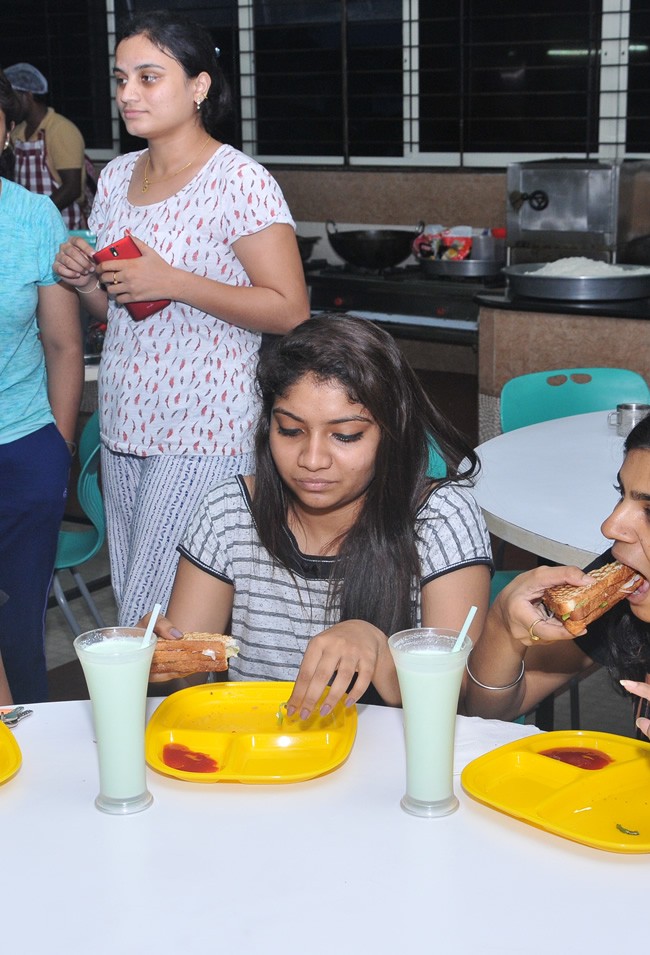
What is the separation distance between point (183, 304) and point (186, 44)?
1.61ft

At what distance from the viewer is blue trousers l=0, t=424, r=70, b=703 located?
7.49 feet

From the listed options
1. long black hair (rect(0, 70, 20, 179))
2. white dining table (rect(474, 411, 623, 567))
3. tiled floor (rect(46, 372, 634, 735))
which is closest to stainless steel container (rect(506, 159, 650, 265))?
tiled floor (rect(46, 372, 634, 735))

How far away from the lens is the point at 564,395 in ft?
10.5

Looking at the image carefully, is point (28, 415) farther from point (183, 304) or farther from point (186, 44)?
point (186, 44)

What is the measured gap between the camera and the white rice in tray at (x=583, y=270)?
3.89 meters

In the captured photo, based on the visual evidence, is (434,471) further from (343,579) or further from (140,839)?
(140,839)

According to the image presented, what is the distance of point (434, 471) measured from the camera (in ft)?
6.98

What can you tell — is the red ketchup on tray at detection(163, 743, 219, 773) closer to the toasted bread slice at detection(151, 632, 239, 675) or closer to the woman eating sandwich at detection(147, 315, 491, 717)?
the toasted bread slice at detection(151, 632, 239, 675)

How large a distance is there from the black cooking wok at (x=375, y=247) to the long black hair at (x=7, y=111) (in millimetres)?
2959

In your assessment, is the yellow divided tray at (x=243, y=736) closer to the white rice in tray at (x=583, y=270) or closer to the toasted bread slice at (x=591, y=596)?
the toasted bread slice at (x=591, y=596)

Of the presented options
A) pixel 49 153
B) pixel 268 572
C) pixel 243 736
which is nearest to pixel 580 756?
pixel 243 736

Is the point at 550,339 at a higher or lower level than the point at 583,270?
lower

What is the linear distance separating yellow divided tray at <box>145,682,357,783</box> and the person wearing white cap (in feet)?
14.9

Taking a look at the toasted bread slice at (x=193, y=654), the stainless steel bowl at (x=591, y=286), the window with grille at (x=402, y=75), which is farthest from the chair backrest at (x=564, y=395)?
the window with grille at (x=402, y=75)
